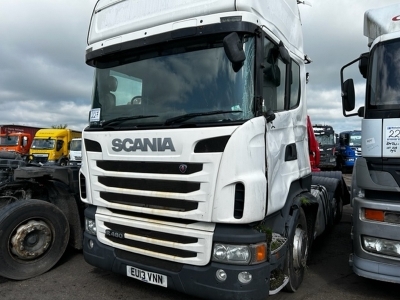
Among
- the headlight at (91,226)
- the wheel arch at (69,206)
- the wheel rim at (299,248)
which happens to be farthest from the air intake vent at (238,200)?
the wheel arch at (69,206)

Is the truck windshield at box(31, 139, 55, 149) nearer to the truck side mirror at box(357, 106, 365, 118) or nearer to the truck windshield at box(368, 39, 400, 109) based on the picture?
the truck side mirror at box(357, 106, 365, 118)

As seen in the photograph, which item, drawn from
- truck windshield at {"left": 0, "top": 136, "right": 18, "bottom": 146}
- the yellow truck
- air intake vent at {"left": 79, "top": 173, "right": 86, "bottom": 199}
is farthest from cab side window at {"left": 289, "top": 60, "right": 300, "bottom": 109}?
truck windshield at {"left": 0, "top": 136, "right": 18, "bottom": 146}

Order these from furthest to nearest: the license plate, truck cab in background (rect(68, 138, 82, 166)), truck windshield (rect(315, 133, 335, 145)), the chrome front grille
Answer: truck windshield (rect(315, 133, 335, 145)) → truck cab in background (rect(68, 138, 82, 166)) → the license plate → the chrome front grille

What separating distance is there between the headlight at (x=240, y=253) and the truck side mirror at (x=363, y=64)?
2424mm

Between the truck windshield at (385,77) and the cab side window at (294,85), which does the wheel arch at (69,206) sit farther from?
the truck windshield at (385,77)

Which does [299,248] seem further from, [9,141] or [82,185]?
[9,141]

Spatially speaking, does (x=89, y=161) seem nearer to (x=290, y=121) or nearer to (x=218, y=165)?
(x=218, y=165)

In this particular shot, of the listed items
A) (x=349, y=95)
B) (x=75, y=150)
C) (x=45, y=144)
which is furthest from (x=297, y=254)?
(x=45, y=144)

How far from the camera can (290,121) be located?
12.7 ft

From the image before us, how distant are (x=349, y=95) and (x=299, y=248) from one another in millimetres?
1887

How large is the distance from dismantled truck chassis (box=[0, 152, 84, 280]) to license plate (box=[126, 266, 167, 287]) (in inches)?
66.2

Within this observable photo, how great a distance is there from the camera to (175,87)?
338 cm

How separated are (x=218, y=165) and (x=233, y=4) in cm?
147

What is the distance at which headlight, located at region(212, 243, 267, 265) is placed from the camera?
2.95 meters
